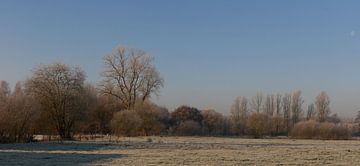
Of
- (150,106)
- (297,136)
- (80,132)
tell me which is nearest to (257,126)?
(297,136)

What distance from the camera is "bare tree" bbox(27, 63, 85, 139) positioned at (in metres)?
57.6

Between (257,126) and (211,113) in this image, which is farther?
(211,113)

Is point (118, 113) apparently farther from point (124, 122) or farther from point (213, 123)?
point (213, 123)

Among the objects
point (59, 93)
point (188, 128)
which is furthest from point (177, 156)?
point (188, 128)

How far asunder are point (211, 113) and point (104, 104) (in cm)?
3349

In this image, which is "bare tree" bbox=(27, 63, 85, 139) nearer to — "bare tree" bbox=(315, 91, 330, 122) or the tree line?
the tree line

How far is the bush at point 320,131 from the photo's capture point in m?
78.6

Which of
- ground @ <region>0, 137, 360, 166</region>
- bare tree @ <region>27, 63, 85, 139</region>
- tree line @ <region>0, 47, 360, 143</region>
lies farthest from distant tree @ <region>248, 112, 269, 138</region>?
ground @ <region>0, 137, 360, 166</region>

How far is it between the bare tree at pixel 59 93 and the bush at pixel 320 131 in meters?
42.3

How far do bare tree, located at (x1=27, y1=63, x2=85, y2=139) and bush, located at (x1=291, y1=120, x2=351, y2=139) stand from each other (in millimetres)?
42297

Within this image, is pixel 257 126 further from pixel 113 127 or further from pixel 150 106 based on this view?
pixel 113 127

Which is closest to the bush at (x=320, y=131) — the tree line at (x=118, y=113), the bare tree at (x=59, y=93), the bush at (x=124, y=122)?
the tree line at (x=118, y=113)

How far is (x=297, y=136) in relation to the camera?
82.4 m

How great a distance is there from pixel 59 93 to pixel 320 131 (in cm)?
4671
